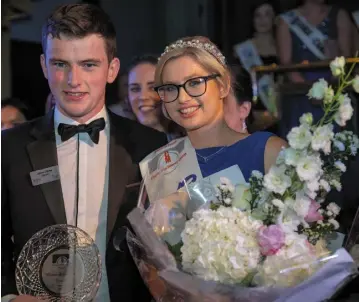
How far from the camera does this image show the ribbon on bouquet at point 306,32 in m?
3.05

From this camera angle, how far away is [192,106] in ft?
4.63

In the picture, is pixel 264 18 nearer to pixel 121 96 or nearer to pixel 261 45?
pixel 261 45

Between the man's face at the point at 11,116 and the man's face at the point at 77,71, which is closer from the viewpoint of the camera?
the man's face at the point at 77,71

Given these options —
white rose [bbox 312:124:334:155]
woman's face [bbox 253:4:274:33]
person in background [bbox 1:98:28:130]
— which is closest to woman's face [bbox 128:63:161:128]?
person in background [bbox 1:98:28:130]

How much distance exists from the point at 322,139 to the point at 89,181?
684mm

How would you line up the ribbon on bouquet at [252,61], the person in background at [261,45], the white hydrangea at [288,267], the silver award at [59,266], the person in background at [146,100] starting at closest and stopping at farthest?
the white hydrangea at [288,267], the silver award at [59,266], the person in background at [146,100], the ribbon on bouquet at [252,61], the person in background at [261,45]

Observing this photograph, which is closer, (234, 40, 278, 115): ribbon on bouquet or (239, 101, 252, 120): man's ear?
(239, 101, 252, 120): man's ear

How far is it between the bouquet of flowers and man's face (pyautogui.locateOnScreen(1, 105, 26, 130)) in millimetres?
1599

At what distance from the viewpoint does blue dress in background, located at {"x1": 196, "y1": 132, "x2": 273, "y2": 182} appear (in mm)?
1363

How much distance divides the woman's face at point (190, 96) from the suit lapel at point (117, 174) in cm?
21

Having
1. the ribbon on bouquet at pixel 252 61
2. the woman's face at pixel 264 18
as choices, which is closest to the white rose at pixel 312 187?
the ribbon on bouquet at pixel 252 61

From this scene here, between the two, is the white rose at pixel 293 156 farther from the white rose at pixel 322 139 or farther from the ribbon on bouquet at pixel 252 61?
the ribbon on bouquet at pixel 252 61

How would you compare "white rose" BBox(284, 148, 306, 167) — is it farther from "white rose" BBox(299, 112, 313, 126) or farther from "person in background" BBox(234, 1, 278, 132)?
"person in background" BBox(234, 1, 278, 132)

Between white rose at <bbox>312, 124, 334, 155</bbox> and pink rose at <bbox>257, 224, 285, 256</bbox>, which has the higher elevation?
white rose at <bbox>312, 124, 334, 155</bbox>
